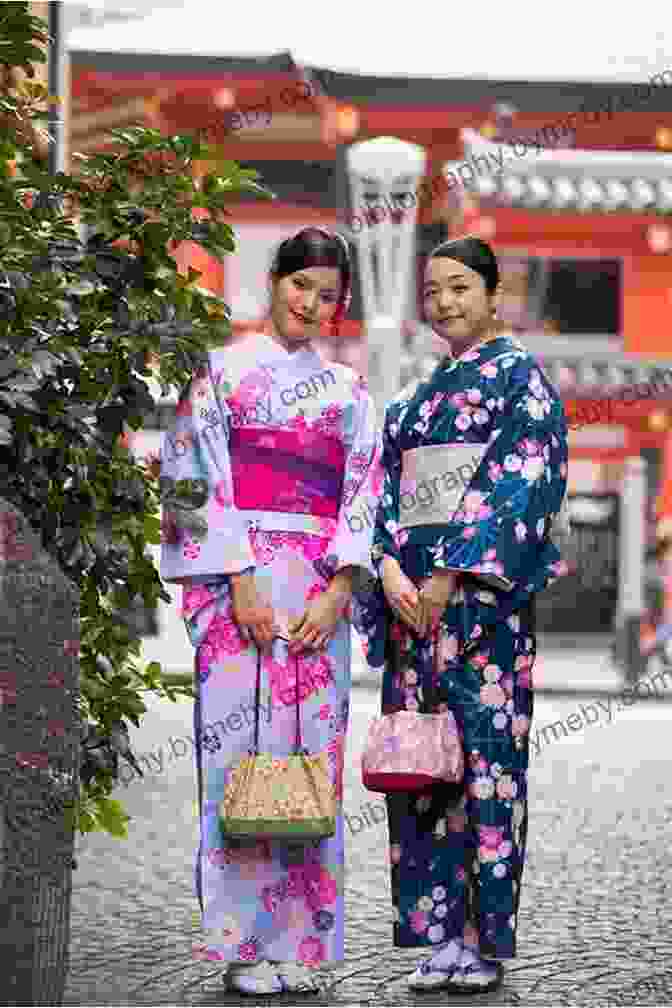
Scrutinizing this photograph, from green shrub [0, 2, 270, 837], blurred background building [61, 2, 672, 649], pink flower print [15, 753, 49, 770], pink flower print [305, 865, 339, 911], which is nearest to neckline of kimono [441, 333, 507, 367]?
green shrub [0, 2, 270, 837]

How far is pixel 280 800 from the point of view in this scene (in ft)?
15.0

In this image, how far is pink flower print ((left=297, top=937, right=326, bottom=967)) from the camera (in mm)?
4738

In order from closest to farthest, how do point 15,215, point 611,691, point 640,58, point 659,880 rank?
1. point 15,215
2. point 659,880
3. point 611,691
4. point 640,58

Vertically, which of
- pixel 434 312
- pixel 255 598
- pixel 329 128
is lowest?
pixel 255 598

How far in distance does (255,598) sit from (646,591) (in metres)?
20.2

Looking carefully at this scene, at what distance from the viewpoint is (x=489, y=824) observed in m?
4.81

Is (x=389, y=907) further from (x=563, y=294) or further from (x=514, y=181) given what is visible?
(x=563, y=294)

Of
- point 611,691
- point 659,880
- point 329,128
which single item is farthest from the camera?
point 329,128

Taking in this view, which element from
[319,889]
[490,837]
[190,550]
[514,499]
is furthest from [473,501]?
→ [319,889]

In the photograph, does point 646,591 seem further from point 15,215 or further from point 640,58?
point 15,215

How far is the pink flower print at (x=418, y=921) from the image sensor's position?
4848mm

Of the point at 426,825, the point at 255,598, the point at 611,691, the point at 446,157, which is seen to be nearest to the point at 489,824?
the point at 426,825

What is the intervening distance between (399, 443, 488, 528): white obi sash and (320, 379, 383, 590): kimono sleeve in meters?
0.10

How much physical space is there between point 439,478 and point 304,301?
0.55 meters
